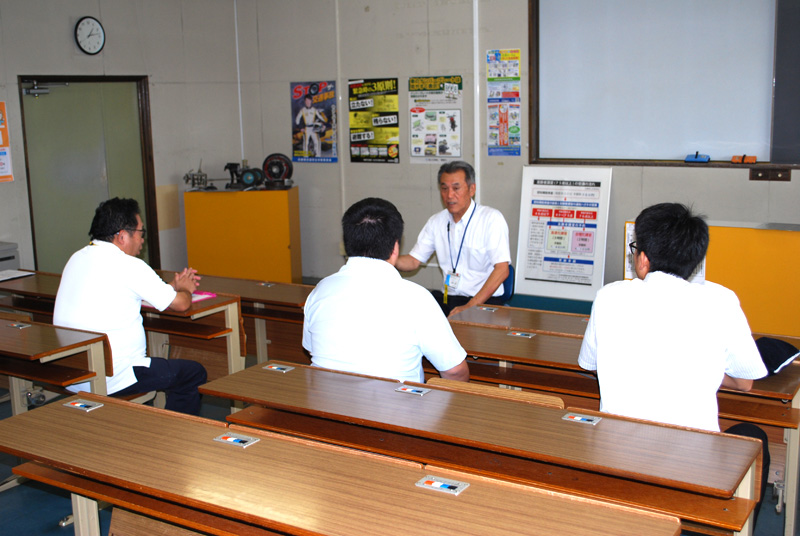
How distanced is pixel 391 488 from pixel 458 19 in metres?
5.44

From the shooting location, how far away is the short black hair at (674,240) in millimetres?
2320

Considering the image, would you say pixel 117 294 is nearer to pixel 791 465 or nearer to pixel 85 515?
pixel 85 515

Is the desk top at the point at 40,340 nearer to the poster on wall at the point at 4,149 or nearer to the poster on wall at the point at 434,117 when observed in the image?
the poster on wall at the point at 4,149

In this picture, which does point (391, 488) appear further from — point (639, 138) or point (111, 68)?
point (111, 68)

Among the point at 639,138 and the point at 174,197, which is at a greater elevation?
the point at 639,138

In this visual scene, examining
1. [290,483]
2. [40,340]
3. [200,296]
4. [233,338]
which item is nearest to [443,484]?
[290,483]

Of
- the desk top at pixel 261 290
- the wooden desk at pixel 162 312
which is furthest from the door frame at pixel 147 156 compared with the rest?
the desk top at pixel 261 290

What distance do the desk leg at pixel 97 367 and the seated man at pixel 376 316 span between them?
109 centimetres

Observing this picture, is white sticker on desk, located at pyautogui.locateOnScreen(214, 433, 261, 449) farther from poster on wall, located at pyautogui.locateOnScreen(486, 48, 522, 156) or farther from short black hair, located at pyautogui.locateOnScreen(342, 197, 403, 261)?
poster on wall, located at pyautogui.locateOnScreen(486, 48, 522, 156)

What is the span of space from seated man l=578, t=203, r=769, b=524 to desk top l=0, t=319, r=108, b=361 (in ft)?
7.29

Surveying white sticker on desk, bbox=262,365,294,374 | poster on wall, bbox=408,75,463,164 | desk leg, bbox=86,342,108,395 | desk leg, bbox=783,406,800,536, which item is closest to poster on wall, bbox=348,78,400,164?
poster on wall, bbox=408,75,463,164

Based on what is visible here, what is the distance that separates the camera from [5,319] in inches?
151

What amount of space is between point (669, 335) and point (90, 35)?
5.92m

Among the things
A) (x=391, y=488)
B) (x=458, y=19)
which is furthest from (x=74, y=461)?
(x=458, y=19)
